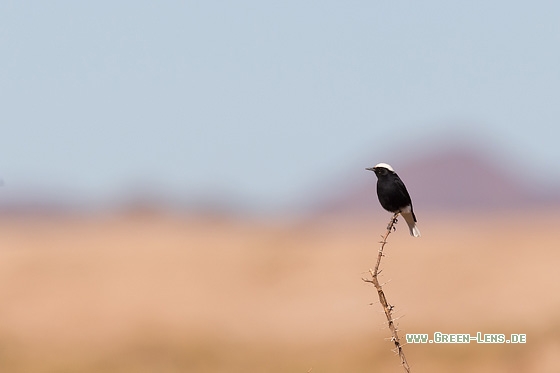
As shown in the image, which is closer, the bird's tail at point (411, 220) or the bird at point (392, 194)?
the bird at point (392, 194)

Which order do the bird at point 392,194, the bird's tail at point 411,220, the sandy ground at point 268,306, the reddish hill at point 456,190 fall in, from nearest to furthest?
the bird at point 392,194 < the bird's tail at point 411,220 < the sandy ground at point 268,306 < the reddish hill at point 456,190

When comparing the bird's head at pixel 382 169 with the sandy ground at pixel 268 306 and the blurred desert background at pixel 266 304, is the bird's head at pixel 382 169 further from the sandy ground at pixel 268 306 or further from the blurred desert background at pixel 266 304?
the sandy ground at pixel 268 306

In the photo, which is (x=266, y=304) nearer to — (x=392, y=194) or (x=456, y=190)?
(x=392, y=194)

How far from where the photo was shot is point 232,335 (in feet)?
101

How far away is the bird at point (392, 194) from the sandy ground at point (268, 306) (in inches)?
423

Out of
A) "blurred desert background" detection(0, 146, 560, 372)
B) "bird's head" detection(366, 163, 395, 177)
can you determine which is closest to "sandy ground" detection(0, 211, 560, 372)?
"blurred desert background" detection(0, 146, 560, 372)

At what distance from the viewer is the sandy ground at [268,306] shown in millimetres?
26812

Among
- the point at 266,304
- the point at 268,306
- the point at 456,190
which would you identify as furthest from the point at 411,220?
the point at 456,190

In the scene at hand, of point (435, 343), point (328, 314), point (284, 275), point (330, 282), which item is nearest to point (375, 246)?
point (284, 275)

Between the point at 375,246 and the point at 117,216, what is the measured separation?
48084 millimetres

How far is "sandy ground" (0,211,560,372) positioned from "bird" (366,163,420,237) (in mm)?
10742

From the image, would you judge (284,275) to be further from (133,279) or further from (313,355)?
(313,355)

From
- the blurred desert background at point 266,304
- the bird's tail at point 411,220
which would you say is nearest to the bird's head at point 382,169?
the bird's tail at point 411,220

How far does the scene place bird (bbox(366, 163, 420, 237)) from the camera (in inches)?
500
